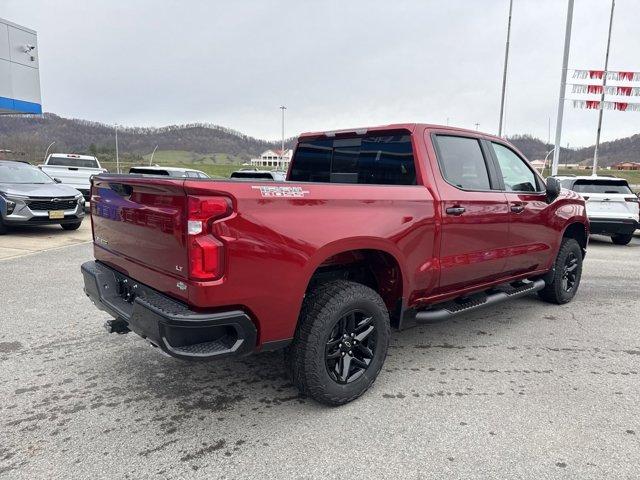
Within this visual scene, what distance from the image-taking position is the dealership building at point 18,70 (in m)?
20.2


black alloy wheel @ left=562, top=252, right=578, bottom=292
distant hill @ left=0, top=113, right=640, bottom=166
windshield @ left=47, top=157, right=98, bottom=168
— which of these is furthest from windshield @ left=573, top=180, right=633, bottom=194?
distant hill @ left=0, top=113, right=640, bottom=166

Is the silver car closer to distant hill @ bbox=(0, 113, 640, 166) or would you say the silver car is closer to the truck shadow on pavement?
the truck shadow on pavement

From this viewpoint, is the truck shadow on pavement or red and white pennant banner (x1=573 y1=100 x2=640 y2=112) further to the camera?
red and white pennant banner (x1=573 y1=100 x2=640 y2=112)

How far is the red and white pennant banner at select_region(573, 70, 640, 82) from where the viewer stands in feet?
59.8

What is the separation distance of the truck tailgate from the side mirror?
3.76 metres

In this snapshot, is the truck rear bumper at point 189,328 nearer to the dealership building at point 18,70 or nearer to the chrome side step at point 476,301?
the chrome side step at point 476,301

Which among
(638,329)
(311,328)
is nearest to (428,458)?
(311,328)

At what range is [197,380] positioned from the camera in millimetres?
3443

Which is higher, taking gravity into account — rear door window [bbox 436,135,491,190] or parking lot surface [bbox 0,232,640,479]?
rear door window [bbox 436,135,491,190]

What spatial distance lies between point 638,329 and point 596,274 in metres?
3.07

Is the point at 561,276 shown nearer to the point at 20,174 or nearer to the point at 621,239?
the point at 621,239

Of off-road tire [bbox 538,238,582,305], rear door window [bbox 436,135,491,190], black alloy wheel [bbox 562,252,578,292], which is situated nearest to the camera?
rear door window [bbox 436,135,491,190]

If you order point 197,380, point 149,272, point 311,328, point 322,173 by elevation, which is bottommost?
point 197,380

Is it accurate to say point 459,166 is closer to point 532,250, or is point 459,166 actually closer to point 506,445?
point 532,250
